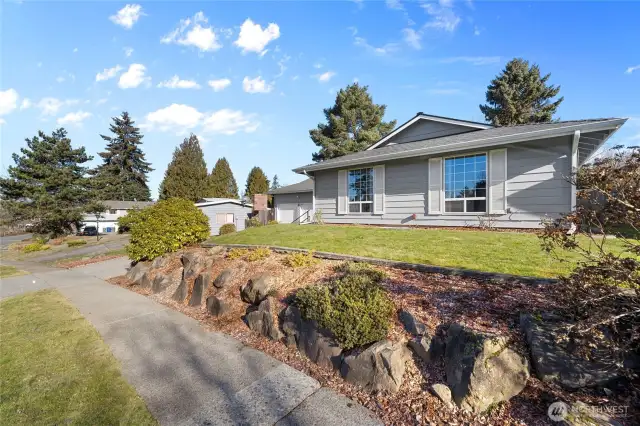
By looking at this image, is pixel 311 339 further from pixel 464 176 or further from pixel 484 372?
pixel 464 176

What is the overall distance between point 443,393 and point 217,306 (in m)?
4.10

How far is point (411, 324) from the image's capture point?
10.4 ft

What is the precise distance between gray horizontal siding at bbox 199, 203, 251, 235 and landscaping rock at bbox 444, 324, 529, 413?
23.9 m

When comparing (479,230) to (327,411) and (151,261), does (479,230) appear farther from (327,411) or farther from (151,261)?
(151,261)

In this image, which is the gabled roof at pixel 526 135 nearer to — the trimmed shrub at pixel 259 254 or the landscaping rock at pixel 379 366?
the trimmed shrub at pixel 259 254

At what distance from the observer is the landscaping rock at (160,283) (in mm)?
6974

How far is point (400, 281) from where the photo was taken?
427 cm

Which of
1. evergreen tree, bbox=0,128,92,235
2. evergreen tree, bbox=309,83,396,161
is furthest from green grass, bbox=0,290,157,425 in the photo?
evergreen tree, bbox=309,83,396,161

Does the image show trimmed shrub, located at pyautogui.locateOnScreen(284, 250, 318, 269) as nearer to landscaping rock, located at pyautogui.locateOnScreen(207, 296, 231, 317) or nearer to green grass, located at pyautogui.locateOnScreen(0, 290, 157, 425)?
landscaping rock, located at pyautogui.locateOnScreen(207, 296, 231, 317)

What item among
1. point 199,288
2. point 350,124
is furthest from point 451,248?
point 350,124

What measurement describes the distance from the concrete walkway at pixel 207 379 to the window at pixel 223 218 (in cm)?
1984

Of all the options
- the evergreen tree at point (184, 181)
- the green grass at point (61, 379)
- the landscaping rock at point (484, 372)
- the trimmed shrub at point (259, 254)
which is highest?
the evergreen tree at point (184, 181)

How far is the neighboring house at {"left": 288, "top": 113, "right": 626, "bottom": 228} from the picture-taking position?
25.3 ft

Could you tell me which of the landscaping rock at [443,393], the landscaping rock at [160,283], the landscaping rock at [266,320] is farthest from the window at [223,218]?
the landscaping rock at [443,393]
